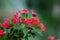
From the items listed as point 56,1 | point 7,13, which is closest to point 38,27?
point 7,13

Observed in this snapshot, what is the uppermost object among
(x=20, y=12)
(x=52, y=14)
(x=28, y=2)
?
(x=20, y=12)

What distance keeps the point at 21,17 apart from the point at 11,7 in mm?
1730

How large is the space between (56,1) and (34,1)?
467 mm

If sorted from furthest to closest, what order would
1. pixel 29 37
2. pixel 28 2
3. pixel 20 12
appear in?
pixel 28 2, pixel 20 12, pixel 29 37

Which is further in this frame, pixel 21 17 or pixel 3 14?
pixel 3 14

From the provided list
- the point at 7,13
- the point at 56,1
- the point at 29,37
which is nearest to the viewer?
the point at 29,37

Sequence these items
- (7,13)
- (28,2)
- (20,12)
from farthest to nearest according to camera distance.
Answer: (28,2) < (7,13) < (20,12)

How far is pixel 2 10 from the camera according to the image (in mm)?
3332

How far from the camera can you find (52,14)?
3822 millimetres

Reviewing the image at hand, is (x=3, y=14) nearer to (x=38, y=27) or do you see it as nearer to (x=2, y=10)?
(x=2, y=10)

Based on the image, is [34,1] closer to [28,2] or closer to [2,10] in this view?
[28,2]

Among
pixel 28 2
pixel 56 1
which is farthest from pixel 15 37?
pixel 56 1

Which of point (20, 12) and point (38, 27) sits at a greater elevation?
point (20, 12)

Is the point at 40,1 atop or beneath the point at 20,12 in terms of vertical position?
beneath
